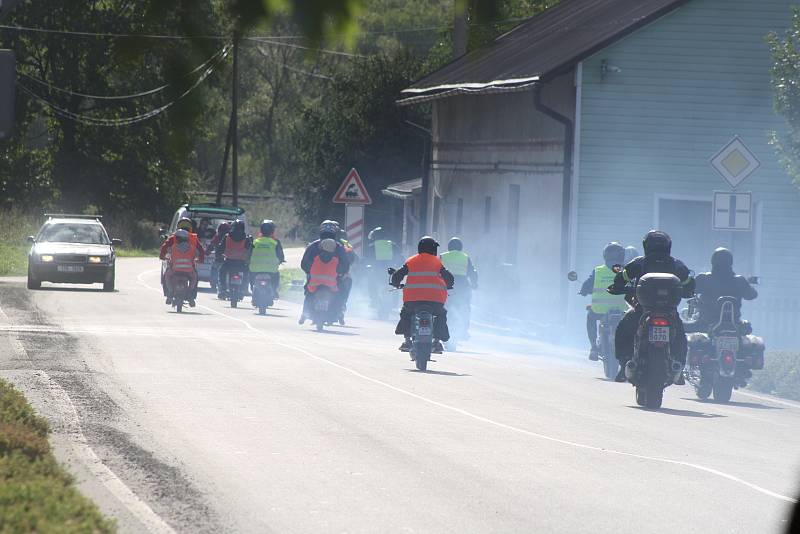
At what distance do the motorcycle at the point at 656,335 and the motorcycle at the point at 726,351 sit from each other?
1536 mm

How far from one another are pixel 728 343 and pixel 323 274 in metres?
11.3

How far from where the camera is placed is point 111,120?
5605 mm

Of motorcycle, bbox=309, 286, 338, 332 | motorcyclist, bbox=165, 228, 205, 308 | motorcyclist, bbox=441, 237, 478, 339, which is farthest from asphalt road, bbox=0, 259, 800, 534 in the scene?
motorcyclist, bbox=165, 228, 205, 308

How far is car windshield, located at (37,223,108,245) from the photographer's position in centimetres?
3609

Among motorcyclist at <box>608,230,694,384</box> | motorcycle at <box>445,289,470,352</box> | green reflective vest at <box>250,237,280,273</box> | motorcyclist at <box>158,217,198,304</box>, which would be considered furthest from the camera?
green reflective vest at <box>250,237,280,273</box>

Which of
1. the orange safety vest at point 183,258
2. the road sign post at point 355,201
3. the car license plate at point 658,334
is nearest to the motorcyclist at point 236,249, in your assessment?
the orange safety vest at point 183,258

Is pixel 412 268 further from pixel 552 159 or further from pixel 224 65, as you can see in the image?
pixel 224 65

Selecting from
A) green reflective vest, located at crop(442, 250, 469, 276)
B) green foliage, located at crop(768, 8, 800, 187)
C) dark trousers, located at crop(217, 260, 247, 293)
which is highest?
green foliage, located at crop(768, 8, 800, 187)

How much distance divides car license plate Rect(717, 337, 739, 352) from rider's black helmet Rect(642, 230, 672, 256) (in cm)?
140

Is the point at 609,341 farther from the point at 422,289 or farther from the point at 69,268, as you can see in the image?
the point at 69,268

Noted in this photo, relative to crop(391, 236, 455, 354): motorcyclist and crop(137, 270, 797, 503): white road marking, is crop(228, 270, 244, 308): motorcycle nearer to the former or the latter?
crop(137, 270, 797, 503): white road marking

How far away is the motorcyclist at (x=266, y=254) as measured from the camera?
31.3 meters

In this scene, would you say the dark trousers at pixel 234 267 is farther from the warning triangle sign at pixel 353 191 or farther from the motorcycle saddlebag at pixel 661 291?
the motorcycle saddlebag at pixel 661 291

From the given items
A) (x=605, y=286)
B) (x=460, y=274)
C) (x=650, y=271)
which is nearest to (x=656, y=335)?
(x=650, y=271)
